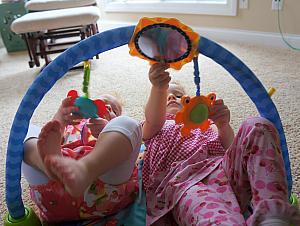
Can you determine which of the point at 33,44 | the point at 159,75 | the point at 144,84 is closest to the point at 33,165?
the point at 159,75

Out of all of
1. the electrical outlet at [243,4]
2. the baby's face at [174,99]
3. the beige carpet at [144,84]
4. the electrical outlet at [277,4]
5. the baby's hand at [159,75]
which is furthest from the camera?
the electrical outlet at [243,4]

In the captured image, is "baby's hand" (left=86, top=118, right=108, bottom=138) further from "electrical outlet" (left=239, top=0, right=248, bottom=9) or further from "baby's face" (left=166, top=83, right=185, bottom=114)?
"electrical outlet" (left=239, top=0, right=248, bottom=9)

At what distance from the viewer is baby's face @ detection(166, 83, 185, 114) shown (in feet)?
3.31

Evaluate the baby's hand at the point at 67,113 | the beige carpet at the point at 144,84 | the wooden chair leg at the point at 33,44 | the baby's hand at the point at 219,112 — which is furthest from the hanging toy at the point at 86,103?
the wooden chair leg at the point at 33,44

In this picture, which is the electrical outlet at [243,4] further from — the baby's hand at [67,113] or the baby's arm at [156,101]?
the baby's hand at [67,113]

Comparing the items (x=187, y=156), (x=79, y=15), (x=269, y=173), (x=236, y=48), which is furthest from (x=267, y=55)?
(x=269, y=173)

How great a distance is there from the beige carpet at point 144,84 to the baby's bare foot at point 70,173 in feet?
1.48

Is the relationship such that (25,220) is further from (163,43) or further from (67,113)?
(163,43)

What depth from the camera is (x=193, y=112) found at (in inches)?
29.2

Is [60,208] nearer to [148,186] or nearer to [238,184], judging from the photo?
[148,186]

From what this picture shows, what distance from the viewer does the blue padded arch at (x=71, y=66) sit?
0.69 meters

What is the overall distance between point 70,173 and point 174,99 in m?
0.50

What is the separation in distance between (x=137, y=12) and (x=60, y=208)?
2.36 m

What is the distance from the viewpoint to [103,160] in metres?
0.68
